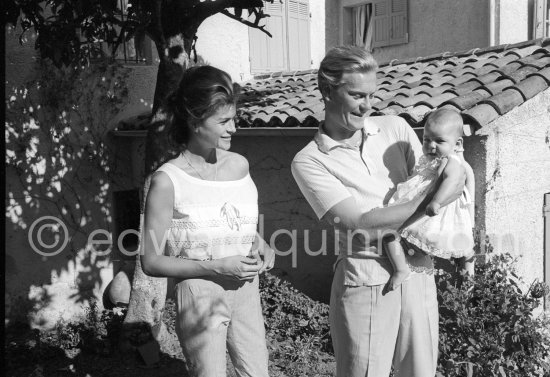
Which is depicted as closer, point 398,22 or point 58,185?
point 58,185

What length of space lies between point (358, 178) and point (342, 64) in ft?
1.44

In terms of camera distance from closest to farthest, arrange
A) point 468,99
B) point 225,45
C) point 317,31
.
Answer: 1. point 468,99
2. point 225,45
3. point 317,31

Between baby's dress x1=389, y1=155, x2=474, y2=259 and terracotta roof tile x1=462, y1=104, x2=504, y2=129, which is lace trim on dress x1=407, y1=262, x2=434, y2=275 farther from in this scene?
terracotta roof tile x1=462, y1=104, x2=504, y2=129

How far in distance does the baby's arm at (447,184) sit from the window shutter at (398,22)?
419 inches

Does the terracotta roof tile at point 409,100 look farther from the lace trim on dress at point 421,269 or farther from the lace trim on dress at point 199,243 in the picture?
the lace trim on dress at point 199,243

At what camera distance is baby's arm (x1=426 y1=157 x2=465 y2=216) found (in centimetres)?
250

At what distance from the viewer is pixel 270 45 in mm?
10539

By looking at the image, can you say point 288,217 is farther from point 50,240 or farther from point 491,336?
point 491,336

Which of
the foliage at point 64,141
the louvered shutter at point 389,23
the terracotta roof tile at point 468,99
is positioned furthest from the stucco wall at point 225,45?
the terracotta roof tile at point 468,99

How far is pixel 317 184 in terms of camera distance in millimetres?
2482

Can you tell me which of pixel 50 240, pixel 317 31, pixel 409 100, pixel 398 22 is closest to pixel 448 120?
pixel 409 100

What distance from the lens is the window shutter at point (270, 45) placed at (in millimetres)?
10148

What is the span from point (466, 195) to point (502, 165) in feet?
9.31

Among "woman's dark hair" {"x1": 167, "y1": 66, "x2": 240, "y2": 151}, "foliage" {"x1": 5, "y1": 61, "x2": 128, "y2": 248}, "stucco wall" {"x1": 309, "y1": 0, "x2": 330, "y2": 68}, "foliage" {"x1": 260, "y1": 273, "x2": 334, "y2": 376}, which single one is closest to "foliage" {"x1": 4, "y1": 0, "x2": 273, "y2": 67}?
"foliage" {"x1": 5, "y1": 61, "x2": 128, "y2": 248}
